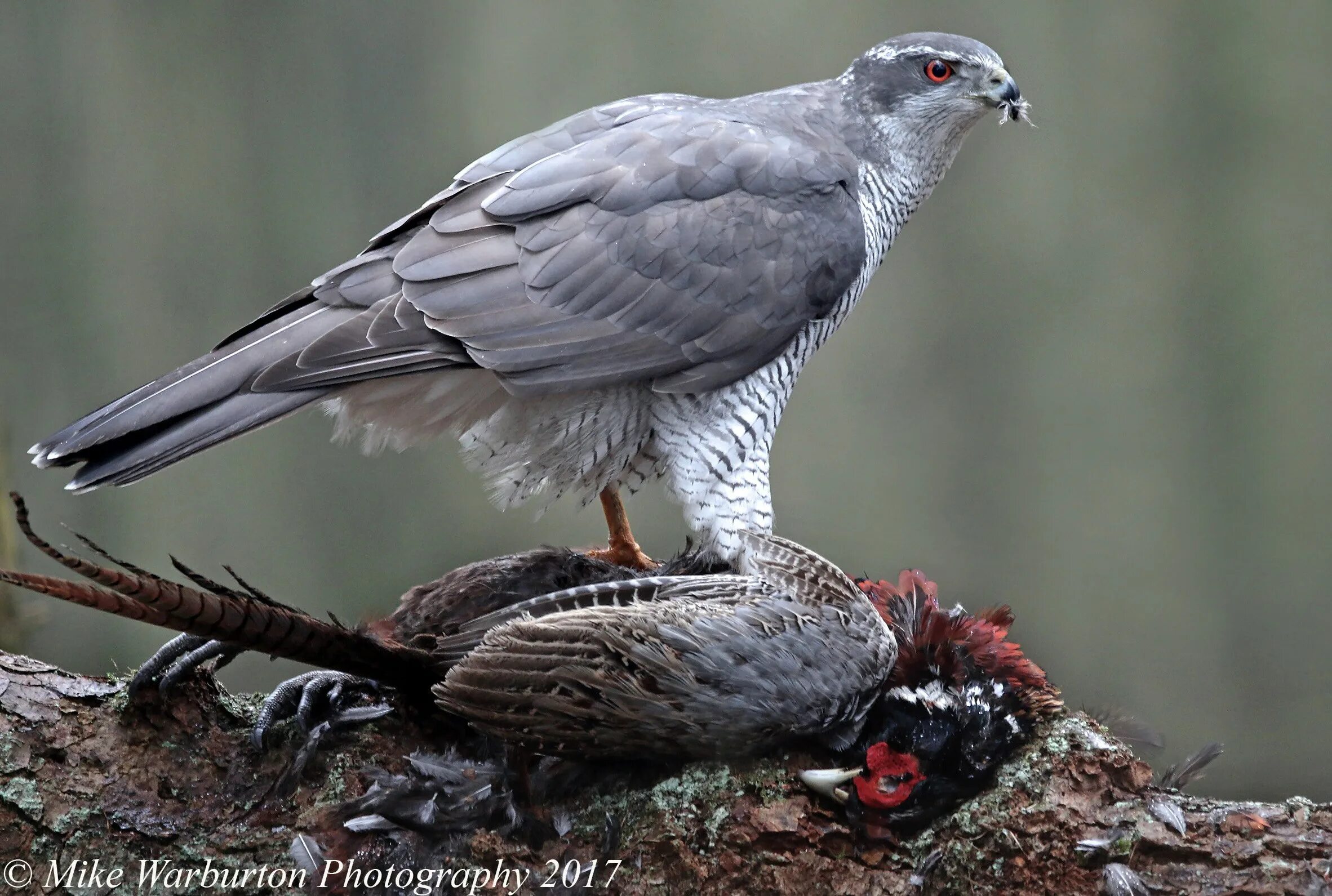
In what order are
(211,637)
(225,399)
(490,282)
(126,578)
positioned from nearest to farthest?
(126,578), (211,637), (225,399), (490,282)

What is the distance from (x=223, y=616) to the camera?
121cm

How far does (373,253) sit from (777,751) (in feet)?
3.13

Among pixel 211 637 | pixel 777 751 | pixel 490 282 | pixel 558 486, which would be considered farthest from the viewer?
pixel 558 486

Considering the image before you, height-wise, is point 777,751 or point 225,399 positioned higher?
point 225,399

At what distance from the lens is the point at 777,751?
1.35 metres

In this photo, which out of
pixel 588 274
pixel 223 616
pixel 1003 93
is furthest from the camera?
pixel 1003 93

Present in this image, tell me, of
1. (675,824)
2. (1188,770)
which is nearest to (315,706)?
(675,824)

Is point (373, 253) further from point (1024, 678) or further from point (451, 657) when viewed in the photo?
point (1024, 678)

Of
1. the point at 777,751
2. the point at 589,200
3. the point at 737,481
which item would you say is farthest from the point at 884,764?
the point at 589,200

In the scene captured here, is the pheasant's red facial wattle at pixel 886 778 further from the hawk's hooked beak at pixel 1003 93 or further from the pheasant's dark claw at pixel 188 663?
the hawk's hooked beak at pixel 1003 93

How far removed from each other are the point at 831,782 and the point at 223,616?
72 centimetres

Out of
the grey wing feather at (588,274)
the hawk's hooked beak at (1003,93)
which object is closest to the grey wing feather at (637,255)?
the grey wing feather at (588,274)

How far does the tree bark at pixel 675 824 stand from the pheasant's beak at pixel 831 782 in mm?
17

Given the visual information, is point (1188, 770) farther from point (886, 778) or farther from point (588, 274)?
point (588, 274)
